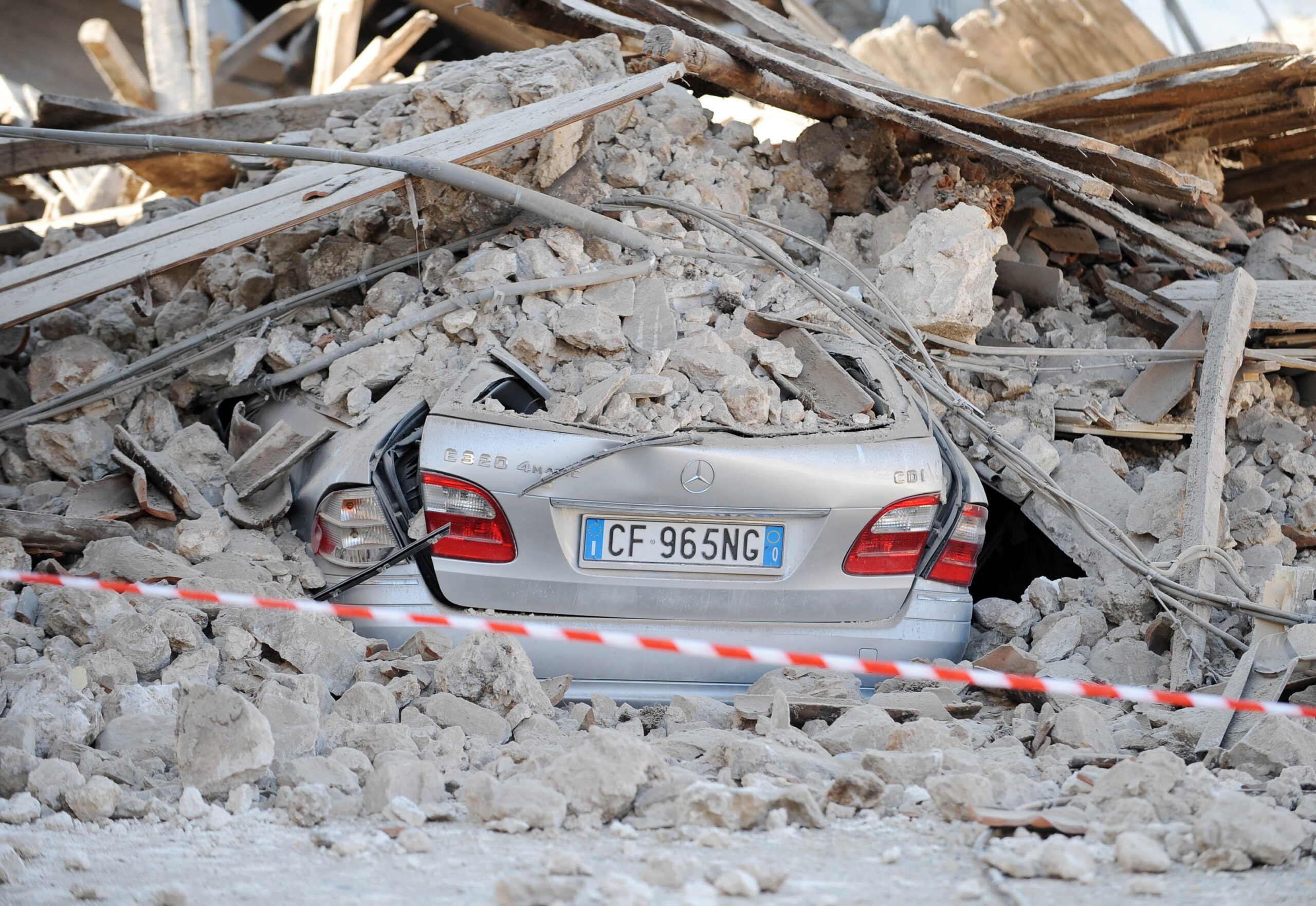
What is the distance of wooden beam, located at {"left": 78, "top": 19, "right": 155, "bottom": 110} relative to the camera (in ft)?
34.2

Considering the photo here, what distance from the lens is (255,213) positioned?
4.34 metres

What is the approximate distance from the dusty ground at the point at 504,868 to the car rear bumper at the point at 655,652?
1021 mm

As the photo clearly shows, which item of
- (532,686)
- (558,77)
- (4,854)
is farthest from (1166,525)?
(4,854)

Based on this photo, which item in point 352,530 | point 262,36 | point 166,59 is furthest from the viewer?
point 262,36

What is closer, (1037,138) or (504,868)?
(504,868)

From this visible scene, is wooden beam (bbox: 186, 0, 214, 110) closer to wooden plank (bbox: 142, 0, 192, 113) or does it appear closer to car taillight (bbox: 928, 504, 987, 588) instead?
wooden plank (bbox: 142, 0, 192, 113)

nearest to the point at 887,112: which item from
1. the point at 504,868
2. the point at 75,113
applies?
the point at 504,868

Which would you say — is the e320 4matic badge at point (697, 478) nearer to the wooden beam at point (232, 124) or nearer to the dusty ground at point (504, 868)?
the dusty ground at point (504, 868)

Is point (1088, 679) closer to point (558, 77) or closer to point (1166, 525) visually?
point (1166, 525)

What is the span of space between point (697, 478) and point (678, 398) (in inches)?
20.0

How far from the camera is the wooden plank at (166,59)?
36.5 feet

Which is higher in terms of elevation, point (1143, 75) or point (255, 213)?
point (1143, 75)

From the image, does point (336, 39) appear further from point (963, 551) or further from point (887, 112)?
point (963, 551)

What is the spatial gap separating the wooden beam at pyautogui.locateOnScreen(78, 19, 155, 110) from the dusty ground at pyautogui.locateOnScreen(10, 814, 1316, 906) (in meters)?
9.64
